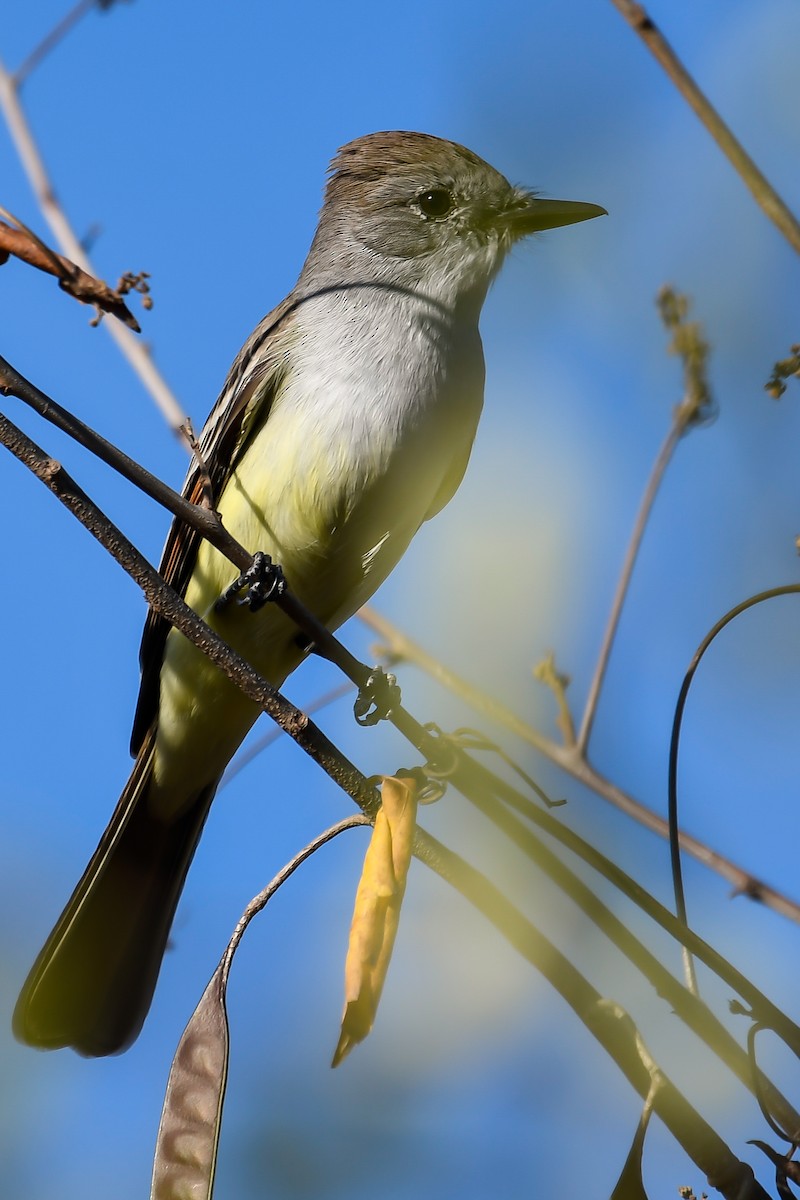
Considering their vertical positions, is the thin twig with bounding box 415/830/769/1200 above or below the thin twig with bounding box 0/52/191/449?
below

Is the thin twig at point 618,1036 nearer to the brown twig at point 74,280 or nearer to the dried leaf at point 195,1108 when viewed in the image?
the dried leaf at point 195,1108

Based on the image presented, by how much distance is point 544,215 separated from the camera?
16.4 feet

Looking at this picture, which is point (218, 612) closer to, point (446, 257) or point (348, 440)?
point (348, 440)

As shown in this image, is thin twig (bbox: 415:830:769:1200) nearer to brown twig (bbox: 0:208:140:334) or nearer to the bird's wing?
brown twig (bbox: 0:208:140:334)

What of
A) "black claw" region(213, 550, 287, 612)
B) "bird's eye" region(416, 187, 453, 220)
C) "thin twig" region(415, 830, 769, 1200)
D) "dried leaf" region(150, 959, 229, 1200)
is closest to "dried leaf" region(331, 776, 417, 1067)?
"thin twig" region(415, 830, 769, 1200)

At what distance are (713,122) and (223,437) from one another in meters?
2.83

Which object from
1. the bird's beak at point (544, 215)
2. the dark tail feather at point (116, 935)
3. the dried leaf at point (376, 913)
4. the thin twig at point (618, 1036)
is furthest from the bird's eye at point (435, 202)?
the thin twig at point (618, 1036)

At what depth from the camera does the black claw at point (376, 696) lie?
12.5 ft

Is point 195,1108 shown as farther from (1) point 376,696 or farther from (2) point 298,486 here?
(2) point 298,486

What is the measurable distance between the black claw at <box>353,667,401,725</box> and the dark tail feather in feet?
3.25

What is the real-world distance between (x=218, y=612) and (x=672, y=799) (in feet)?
8.54

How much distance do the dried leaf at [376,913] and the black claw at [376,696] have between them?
1252 mm

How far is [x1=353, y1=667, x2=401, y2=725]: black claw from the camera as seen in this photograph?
382 cm

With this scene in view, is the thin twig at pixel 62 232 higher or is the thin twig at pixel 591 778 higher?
the thin twig at pixel 62 232
